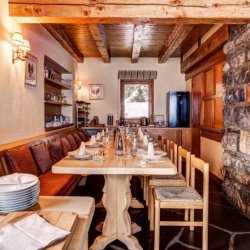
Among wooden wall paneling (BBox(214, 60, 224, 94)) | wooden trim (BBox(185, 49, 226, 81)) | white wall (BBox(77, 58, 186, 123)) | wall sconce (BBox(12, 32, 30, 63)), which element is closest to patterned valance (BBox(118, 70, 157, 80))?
white wall (BBox(77, 58, 186, 123))

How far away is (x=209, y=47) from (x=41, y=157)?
11.0 feet

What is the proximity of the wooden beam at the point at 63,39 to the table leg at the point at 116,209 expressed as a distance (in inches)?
114

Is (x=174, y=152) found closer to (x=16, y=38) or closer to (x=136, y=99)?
(x=16, y=38)

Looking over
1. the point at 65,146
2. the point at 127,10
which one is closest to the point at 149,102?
the point at 65,146

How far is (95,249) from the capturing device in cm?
227

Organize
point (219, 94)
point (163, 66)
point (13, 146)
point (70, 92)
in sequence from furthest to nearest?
point (163, 66), point (70, 92), point (219, 94), point (13, 146)

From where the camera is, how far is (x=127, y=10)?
9.51ft

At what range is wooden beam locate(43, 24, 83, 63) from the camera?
4.27 meters

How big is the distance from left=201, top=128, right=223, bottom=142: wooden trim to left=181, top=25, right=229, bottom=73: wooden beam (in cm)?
141

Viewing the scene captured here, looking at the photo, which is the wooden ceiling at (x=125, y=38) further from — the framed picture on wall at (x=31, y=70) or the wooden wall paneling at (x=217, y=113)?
the wooden wall paneling at (x=217, y=113)

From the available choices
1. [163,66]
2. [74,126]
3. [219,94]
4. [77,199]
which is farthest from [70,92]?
[77,199]

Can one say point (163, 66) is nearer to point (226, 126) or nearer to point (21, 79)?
point (226, 126)

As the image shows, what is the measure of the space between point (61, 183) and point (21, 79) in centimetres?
145

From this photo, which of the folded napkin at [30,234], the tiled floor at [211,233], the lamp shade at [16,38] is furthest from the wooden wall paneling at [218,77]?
the folded napkin at [30,234]
